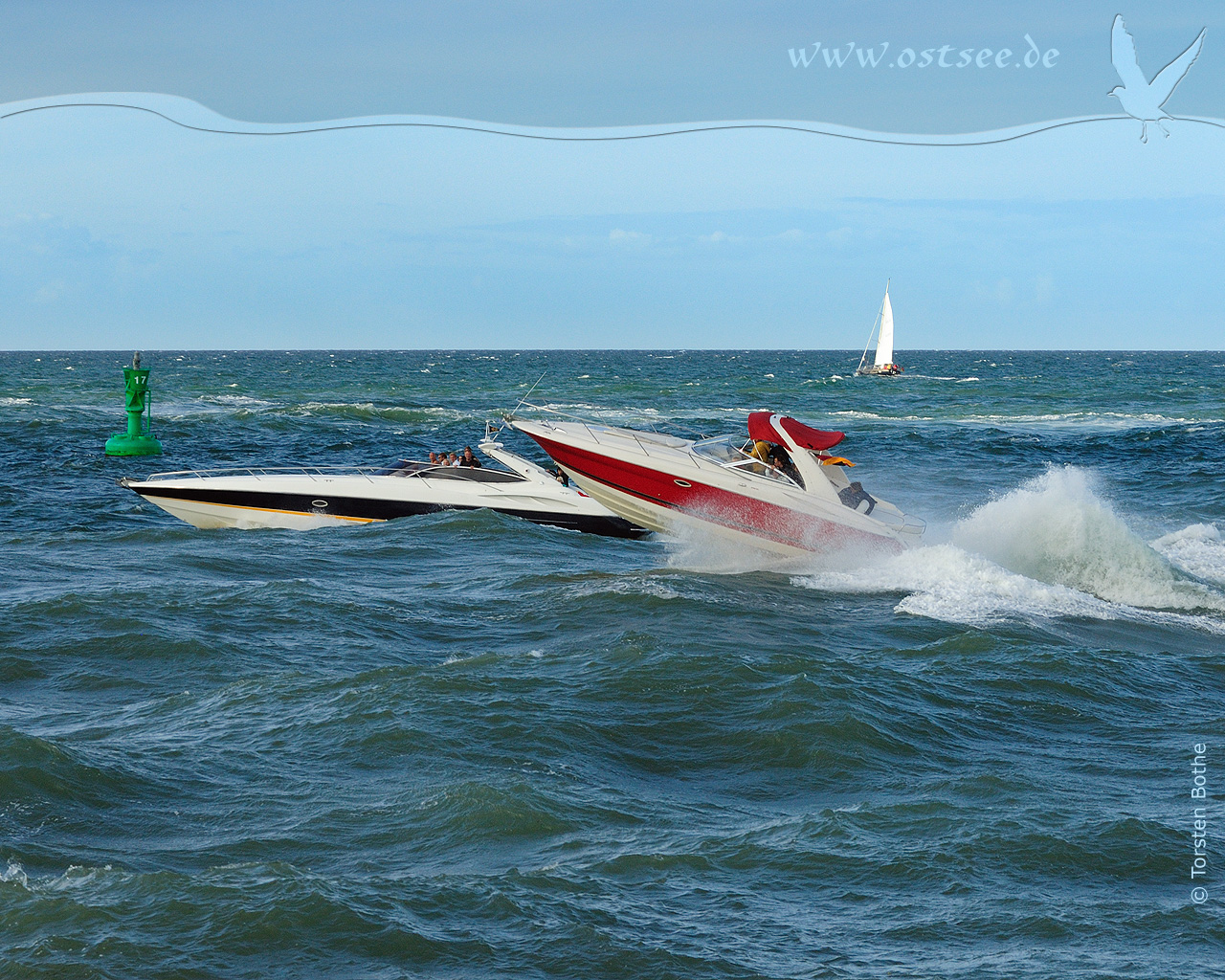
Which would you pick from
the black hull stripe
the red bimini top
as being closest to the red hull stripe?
the red bimini top

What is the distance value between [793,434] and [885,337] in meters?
80.7

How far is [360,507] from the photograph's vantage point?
69.1 feet

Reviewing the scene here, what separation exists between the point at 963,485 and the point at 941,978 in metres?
24.6

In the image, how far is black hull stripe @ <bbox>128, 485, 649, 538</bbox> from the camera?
20.7m

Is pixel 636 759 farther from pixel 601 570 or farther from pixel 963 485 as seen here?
pixel 963 485

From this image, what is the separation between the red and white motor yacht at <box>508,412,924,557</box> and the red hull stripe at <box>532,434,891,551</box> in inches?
0.6

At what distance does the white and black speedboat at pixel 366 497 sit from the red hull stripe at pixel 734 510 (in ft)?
10.6

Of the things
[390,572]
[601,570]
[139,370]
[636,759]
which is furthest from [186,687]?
[139,370]

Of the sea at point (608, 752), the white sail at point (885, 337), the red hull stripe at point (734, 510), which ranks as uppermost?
the white sail at point (885, 337)

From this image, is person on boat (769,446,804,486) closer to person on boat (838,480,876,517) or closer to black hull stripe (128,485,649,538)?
person on boat (838,480,876,517)

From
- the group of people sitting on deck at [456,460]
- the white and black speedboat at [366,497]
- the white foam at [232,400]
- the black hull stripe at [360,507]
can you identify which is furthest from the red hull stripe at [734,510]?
the white foam at [232,400]

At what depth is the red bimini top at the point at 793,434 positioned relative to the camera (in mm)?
17016

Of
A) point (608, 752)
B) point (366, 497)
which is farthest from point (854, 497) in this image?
point (608, 752)

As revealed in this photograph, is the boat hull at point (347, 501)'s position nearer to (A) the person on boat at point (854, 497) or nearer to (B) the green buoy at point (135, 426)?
(A) the person on boat at point (854, 497)
